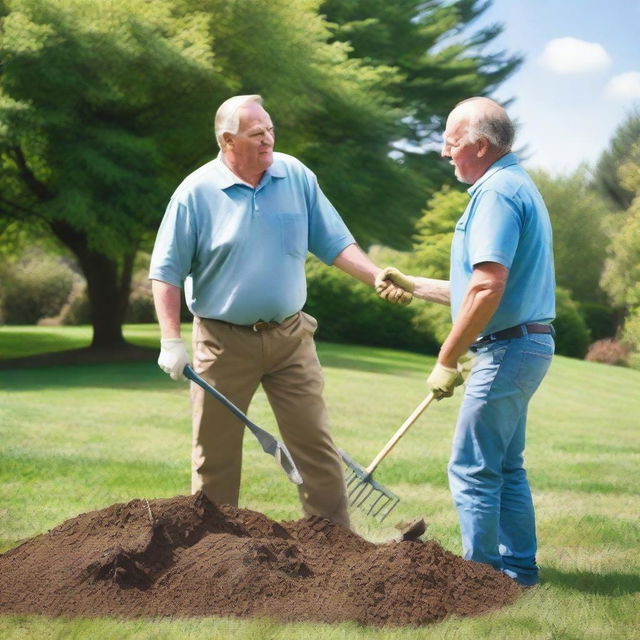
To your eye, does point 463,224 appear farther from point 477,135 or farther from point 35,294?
point 35,294

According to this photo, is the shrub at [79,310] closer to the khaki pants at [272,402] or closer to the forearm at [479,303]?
the khaki pants at [272,402]

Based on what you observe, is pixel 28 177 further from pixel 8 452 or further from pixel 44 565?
pixel 44 565

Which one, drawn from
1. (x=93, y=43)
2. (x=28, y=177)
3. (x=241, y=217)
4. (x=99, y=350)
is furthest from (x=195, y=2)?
(x=241, y=217)

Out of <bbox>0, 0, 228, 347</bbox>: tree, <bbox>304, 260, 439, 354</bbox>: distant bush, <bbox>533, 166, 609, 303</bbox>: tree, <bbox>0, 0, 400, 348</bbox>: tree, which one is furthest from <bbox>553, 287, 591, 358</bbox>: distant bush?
<bbox>0, 0, 228, 347</bbox>: tree

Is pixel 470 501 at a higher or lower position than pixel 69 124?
lower

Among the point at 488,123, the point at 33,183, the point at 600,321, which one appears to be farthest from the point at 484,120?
the point at 600,321

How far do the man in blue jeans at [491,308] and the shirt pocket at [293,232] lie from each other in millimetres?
861

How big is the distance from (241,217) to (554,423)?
1118cm

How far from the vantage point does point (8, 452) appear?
942cm

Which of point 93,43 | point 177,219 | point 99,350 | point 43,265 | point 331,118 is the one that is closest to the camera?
point 177,219

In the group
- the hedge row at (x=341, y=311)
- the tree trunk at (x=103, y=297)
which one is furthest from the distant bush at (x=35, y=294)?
the tree trunk at (x=103, y=297)

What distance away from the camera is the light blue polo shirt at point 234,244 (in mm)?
4969

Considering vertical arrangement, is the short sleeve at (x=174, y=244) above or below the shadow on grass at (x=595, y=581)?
above

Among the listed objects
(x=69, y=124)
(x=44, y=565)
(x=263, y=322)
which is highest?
(x=69, y=124)
